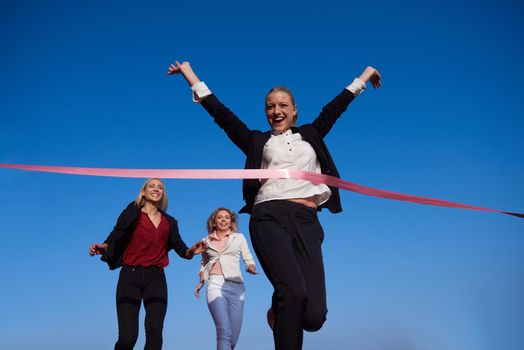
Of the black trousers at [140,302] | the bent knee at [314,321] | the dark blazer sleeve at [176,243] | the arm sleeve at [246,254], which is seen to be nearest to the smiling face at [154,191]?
the dark blazer sleeve at [176,243]

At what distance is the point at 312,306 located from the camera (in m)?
4.45

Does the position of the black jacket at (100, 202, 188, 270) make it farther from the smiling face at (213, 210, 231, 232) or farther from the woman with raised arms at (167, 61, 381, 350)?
the woman with raised arms at (167, 61, 381, 350)

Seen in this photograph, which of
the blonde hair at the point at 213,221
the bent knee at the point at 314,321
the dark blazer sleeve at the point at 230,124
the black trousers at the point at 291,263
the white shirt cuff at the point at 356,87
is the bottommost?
the bent knee at the point at 314,321

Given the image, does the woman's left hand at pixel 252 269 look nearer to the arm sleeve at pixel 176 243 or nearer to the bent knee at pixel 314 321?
the arm sleeve at pixel 176 243

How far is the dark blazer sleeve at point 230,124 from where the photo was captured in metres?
5.26

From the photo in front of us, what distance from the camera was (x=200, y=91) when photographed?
5395 mm

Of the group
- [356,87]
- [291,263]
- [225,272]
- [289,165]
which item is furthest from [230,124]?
[225,272]

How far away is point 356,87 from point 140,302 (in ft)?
12.0

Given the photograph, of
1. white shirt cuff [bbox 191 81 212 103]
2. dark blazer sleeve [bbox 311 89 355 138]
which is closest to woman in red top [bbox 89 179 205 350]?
white shirt cuff [bbox 191 81 212 103]

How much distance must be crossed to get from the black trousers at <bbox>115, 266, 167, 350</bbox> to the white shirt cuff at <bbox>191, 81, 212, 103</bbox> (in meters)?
2.71

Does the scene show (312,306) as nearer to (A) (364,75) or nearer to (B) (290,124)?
(B) (290,124)

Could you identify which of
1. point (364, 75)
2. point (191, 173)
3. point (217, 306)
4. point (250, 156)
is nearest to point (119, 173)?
point (191, 173)

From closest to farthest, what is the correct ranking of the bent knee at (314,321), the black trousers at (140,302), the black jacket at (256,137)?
the bent knee at (314,321)
the black jacket at (256,137)
the black trousers at (140,302)

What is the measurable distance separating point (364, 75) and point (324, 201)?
Answer: 4.99ft
